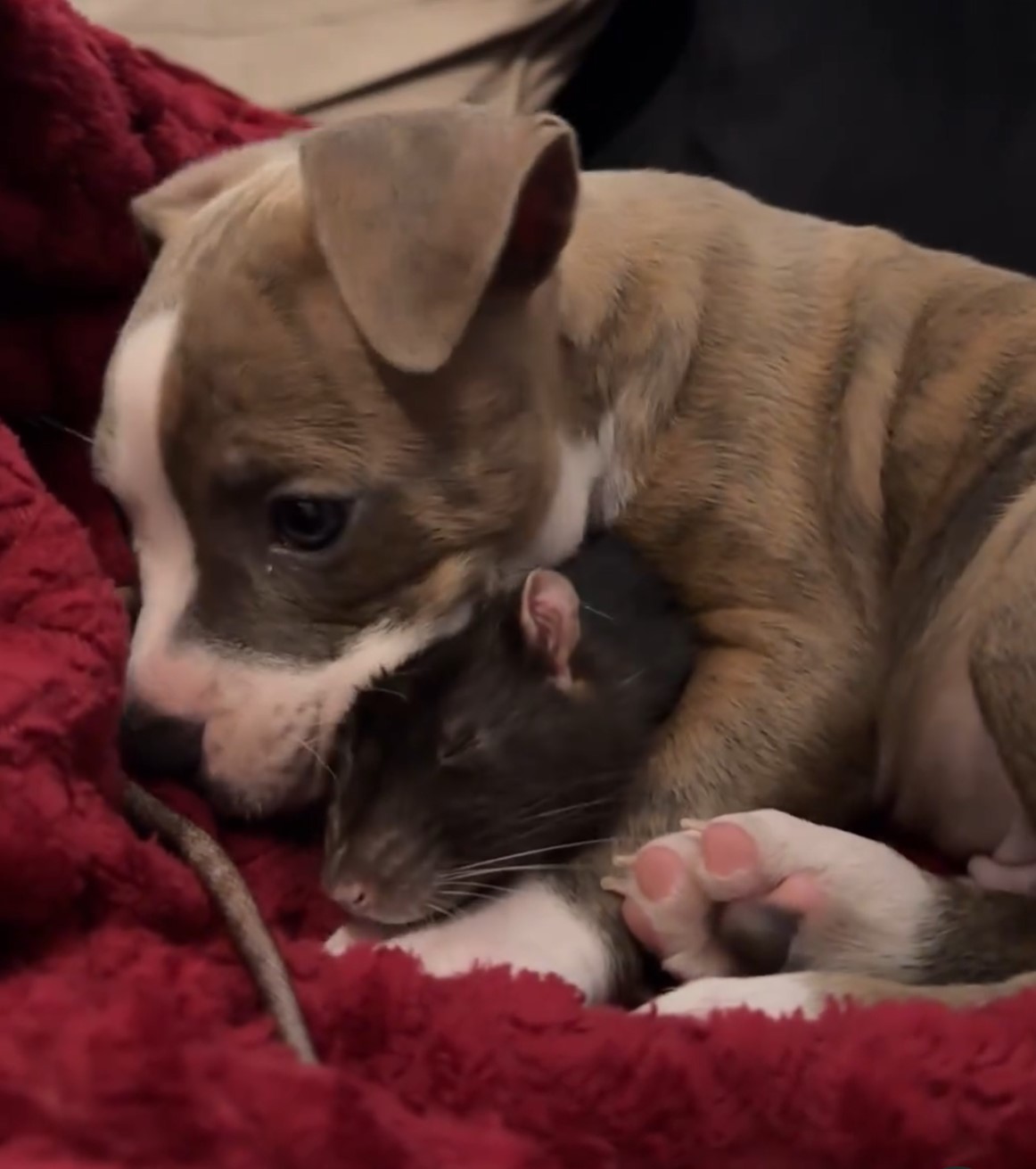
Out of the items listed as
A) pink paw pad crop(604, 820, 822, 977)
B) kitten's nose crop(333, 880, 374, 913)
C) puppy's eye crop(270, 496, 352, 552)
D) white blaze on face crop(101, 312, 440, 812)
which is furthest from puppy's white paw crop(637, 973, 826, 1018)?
puppy's eye crop(270, 496, 352, 552)

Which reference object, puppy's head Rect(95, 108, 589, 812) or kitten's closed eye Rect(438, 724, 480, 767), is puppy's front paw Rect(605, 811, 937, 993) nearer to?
kitten's closed eye Rect(438, 724, 480, 767)

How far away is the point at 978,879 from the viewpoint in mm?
1754

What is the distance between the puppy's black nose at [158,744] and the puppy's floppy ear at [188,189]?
55 cm

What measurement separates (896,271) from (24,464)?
1.02 meters

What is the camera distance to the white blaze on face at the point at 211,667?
157cm

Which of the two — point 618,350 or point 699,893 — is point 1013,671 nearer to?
point 699,893

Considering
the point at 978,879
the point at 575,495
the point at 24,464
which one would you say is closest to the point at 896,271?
the point at 575,495

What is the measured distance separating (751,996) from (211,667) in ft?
1.87

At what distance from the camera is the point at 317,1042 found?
1.25m

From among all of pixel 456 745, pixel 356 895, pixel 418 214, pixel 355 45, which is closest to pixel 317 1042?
pixel 356 895

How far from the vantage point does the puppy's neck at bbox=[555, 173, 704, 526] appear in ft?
6.00

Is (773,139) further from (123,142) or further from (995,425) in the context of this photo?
(123,142)

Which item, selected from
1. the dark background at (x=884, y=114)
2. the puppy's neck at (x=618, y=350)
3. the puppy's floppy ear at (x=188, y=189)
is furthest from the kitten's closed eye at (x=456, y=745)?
the dark background at (x=884, y=114)

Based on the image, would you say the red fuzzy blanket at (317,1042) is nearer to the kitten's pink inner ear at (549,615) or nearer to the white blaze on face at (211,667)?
the white blaze on face at (211,667)
